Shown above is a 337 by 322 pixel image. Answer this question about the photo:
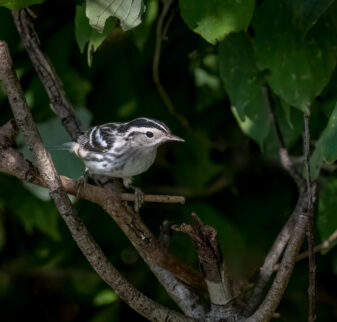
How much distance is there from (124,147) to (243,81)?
59cm

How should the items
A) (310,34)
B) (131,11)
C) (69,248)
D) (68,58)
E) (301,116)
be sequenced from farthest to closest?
(69,248) < (68,58) < (301,116) < (310,34) < (131,11)

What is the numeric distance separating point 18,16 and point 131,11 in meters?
0.99

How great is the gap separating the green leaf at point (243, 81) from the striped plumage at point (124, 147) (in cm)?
29

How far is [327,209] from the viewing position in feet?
10.2

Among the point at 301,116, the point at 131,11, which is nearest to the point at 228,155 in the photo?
the point at 301,116

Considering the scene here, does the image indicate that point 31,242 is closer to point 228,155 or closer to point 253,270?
point 228,155

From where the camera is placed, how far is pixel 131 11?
240 centimetres

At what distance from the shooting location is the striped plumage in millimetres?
3105

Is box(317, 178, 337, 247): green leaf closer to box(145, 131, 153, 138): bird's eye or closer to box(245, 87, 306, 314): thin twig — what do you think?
box(245, 87, 306, 314): thin twig

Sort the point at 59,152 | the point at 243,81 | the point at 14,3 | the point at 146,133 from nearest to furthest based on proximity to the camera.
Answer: the point at 14,3
the point at 243,81
the point at 146,133
the point at 59,152

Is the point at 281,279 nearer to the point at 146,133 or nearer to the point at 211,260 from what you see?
the point at 211,260

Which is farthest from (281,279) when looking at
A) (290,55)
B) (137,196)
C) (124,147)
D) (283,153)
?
(124,147)

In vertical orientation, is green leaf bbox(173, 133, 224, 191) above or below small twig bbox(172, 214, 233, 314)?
below

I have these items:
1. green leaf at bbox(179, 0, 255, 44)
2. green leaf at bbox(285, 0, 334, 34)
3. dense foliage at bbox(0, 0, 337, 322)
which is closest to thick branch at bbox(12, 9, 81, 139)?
dense foliage at bbox(0, 0, 337, 322)
